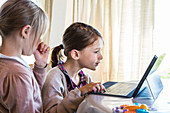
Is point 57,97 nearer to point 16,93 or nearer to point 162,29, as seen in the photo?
point 16,93

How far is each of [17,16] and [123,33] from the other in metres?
1.83

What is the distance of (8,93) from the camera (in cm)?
89

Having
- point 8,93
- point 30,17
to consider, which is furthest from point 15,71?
point 30,17

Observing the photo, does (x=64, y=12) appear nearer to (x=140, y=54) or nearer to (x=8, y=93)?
(x=140, y=54)

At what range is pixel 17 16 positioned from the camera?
931 millimetres

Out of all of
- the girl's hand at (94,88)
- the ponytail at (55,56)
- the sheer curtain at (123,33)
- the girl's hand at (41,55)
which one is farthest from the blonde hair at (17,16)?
the sheer curtain at (123,33)

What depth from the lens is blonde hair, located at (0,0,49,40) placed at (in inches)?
36.7

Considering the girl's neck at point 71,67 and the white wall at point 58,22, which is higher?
the white wall at point 58,22

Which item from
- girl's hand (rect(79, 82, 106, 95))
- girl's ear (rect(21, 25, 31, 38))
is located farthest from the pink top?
girl's hand (rect(79, 82, 106, 95))

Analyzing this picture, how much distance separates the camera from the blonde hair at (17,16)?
3.05 ft

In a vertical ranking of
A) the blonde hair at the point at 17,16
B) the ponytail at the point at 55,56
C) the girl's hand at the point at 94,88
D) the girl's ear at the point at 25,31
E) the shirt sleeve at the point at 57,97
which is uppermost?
the blonde hair at the point at 17,16

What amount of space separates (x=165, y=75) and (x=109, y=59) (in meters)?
0.66

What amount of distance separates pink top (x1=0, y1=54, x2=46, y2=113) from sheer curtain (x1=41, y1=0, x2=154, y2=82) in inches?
71.0

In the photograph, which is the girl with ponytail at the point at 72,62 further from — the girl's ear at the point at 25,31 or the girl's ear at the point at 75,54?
the girl's ear at the point at 25,31
